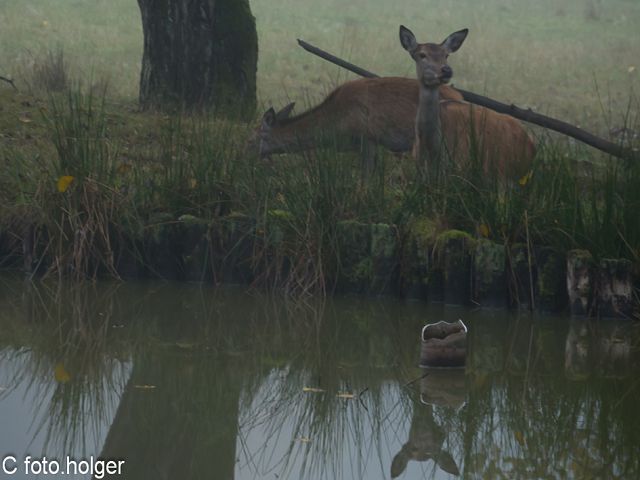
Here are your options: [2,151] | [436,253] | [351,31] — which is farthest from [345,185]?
[351,31]

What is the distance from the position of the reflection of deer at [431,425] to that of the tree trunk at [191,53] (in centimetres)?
768

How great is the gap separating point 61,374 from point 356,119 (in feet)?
19.2

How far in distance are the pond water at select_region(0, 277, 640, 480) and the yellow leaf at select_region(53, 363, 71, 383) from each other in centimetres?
2

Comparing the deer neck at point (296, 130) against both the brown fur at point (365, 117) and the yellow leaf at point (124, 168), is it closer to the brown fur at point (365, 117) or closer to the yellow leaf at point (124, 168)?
the brown fur at point (365, 117)

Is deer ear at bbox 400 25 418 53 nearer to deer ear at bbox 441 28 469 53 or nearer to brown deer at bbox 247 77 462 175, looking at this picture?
deer ear at bbox 441 28 469 53

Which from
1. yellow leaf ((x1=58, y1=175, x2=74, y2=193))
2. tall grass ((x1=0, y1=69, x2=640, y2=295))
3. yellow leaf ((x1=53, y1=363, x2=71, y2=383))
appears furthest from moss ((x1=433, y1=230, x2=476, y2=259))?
yellow leaf ((x1=53, y1=363, x2=71, y2=383))

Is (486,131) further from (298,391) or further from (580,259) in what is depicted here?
(298,391)

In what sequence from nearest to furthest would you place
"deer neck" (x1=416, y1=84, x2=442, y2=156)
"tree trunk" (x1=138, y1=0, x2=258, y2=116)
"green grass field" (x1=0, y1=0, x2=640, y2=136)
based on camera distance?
"deer neck" (x1=416, y1=84, x2=442, y2=156), "tree trunk" (x1=138, y1=0, x2=258, y2=116), "green grass field" (x1=0, y1=0, x2=640, y2=136)

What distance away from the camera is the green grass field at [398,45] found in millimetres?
21719

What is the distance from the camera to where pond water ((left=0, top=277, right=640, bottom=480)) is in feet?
16.5

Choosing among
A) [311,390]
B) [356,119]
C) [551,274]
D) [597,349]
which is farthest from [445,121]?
[311,390]

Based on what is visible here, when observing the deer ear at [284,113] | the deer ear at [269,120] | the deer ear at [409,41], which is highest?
the deer ear at [409,41]

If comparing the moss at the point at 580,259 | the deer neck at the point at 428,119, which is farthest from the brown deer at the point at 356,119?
the moss at the point at 580,259

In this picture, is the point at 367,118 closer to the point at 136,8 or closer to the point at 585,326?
the point at 585,326
